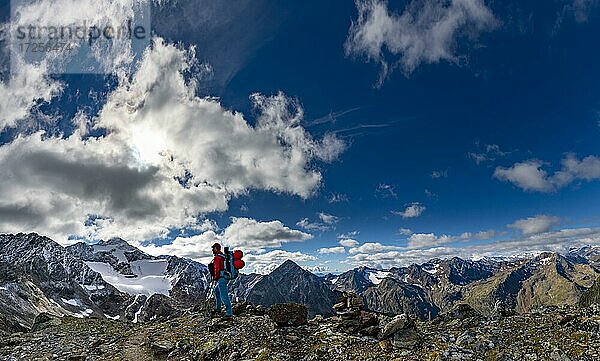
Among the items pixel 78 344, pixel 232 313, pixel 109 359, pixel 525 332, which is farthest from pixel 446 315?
pixel 78 344

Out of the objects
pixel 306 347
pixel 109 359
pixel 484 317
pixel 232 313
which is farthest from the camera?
pixel 232 313

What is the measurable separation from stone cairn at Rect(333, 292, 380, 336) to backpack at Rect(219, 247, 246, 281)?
7004 mm

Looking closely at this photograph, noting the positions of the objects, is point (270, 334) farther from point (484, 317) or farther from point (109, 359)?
point (484, 317)

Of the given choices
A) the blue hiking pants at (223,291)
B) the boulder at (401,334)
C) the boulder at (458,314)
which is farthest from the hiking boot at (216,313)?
the boulder at (458,314)

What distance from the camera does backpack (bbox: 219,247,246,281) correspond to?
77.7 ft

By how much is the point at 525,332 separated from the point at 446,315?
788 cm

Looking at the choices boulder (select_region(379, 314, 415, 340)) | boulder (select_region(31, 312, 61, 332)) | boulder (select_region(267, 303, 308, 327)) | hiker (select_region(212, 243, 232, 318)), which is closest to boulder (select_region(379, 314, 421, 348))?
boulder (select_region(379, 314, 415, 340))

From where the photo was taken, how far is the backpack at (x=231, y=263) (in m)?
23.7

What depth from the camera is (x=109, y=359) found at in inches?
752

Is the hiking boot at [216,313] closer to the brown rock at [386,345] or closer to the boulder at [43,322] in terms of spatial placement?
the brown rock at [386,345]

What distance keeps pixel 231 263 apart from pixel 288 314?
605 centimetres

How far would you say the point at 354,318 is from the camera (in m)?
18.7

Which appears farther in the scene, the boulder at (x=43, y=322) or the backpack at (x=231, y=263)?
the boulder at (x=43, y=322)

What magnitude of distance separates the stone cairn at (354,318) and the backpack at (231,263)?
7004 millimetres
